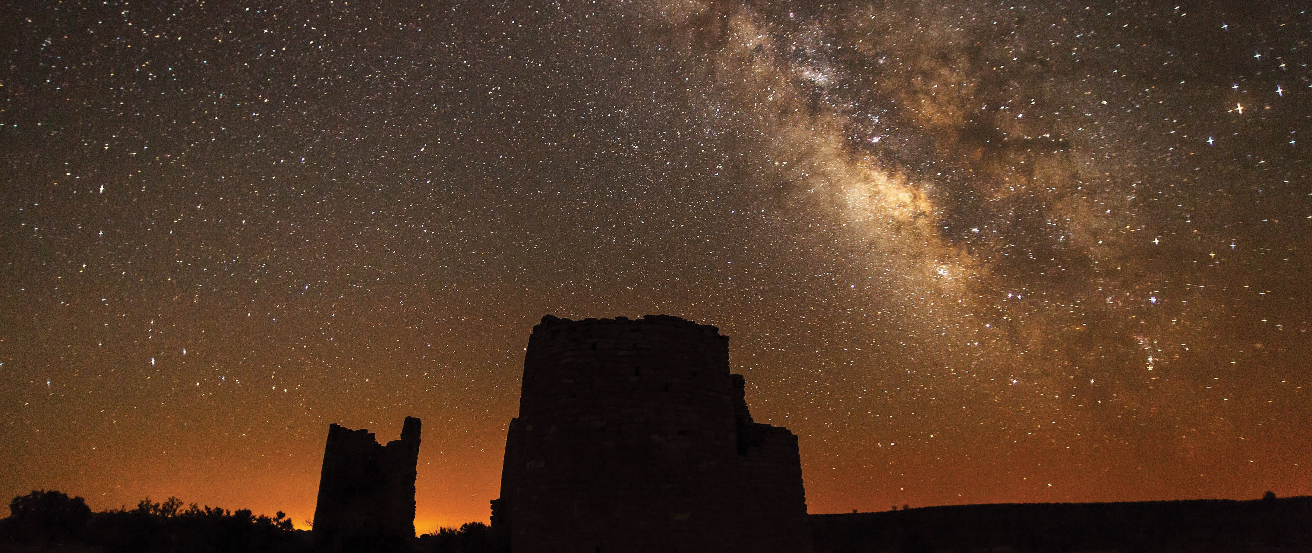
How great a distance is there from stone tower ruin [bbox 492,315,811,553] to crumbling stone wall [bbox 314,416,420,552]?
8.82 metres

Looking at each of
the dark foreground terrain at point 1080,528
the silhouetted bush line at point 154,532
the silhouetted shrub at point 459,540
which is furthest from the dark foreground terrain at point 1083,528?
the silhouetted bush line at point 154,532

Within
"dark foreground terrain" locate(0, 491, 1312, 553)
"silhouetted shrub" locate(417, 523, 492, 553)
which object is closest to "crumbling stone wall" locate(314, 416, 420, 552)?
"silhouetted shrub" locate(417, 523, 492, 553)

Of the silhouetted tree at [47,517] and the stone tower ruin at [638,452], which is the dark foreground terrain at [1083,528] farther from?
the silhouetted tree at [47,517]

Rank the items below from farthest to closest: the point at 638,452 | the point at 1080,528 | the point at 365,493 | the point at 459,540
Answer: the point at 1080,528, the point at 365,493, the point at 459,540, the point at 638,452

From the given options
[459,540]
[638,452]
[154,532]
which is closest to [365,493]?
[459,540]

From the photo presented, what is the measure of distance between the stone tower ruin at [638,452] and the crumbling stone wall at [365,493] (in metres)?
8.82

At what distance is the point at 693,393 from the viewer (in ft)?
35.0

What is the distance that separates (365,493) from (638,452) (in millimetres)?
11207

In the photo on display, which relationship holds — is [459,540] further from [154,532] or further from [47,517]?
[47,517]

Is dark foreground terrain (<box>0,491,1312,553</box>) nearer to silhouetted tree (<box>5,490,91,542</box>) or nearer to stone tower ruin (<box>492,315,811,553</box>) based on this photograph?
stone tower ruin (<box>492,315,811,553</box>)

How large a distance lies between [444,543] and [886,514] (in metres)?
25.4

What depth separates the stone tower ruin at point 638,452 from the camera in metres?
9.76

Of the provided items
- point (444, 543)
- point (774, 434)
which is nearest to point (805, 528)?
point (774, 434)

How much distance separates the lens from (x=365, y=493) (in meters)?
18.2
